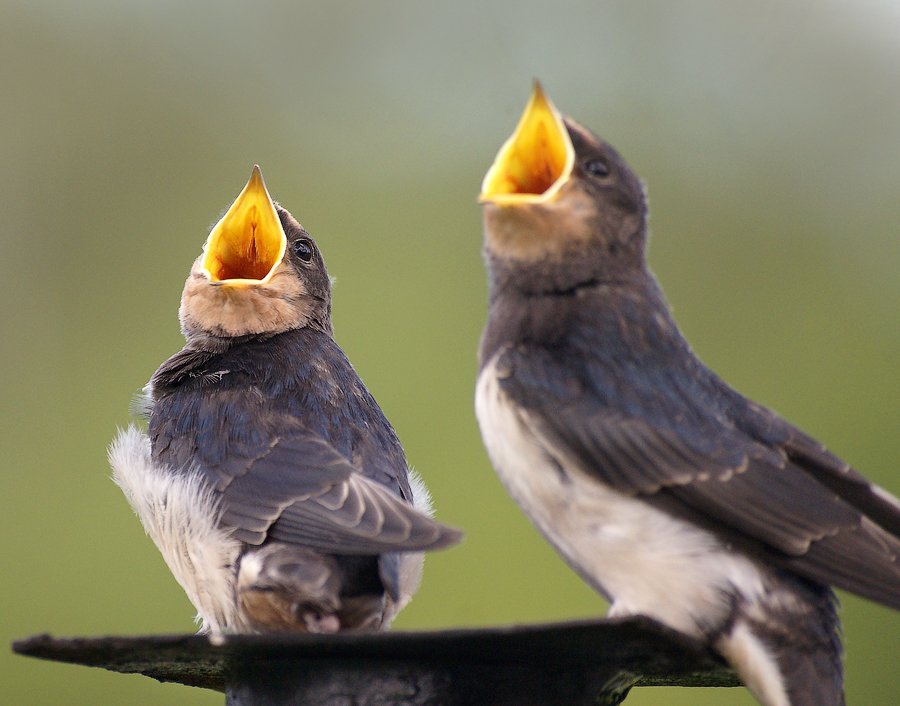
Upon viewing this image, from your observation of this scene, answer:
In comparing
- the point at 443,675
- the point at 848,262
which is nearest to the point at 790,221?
the point at 848,262

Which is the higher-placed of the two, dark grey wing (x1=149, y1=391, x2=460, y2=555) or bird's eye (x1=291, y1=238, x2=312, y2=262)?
bird's eye (x1=291, y1=238, x2=312, y2=262)

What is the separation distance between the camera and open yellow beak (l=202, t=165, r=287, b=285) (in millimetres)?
3430

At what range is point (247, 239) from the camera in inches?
140

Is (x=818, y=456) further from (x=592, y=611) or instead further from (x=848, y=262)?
(x=848, y=262)

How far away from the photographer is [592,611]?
5309 mm

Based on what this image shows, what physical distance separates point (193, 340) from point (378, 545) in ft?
3.94

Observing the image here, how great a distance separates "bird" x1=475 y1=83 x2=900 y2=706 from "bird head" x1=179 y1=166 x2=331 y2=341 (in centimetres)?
95

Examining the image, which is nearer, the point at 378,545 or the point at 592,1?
the point at 378,545

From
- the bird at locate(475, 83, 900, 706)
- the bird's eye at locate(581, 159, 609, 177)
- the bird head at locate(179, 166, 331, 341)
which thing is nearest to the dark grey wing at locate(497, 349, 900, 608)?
the bird at locate(475, 83, 900, 706)

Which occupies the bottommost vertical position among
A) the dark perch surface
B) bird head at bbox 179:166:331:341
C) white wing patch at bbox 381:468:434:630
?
white wing patch at bbox 381:468:434:630

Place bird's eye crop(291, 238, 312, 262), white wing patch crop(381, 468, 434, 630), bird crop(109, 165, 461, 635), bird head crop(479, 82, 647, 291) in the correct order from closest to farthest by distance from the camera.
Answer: bird head crop(479, 82, 647, 291) < bird crop(109, 165, 461, 635) < white wing patch crop(381, 468, 434, 630) < bird's eye crop(291, 238, 312, 262)

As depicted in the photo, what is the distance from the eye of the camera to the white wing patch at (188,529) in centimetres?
289

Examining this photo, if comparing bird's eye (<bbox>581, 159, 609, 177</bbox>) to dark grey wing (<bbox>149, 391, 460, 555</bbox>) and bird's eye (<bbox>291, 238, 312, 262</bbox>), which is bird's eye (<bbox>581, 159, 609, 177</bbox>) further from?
bird's eye (<bbox>291, 238, 312, 262</bbox>)

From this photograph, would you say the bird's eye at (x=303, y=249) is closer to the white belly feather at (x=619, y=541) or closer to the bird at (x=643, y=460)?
the bird at (x=643, y=460)
